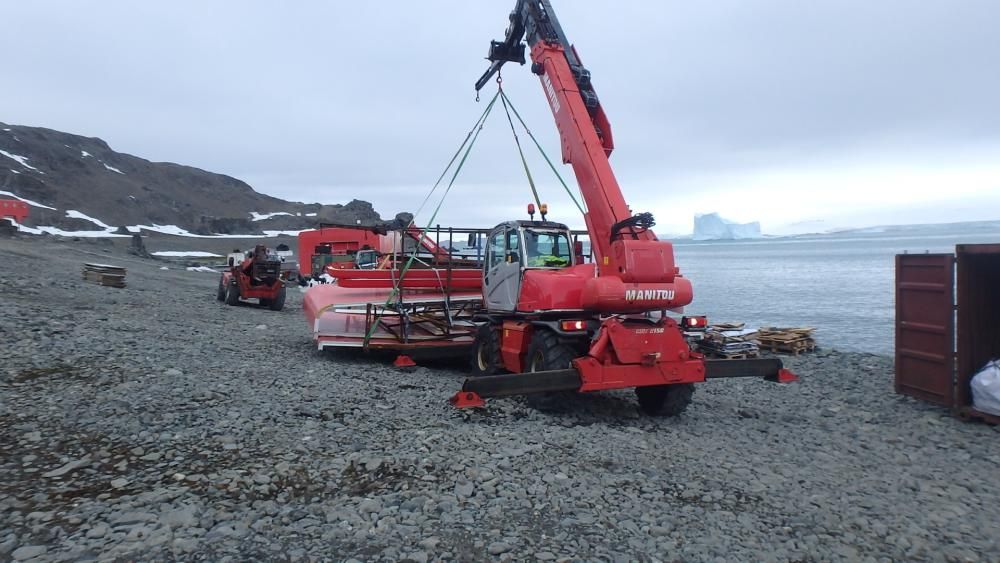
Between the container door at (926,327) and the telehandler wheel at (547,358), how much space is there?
502 cm

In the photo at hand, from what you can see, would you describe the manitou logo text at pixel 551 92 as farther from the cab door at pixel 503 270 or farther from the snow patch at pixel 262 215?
the snow patch at pixel 262 215

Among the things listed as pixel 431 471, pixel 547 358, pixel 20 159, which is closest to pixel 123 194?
pixel 20 159

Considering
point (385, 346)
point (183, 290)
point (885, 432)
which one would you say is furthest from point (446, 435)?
point (183, 290)

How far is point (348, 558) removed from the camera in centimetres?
409

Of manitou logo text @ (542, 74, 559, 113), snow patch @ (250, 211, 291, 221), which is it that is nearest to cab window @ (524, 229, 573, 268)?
manitou logo text @ (542, 74, 559, 113)

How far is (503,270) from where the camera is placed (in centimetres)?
950

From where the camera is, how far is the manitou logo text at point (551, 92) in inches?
367

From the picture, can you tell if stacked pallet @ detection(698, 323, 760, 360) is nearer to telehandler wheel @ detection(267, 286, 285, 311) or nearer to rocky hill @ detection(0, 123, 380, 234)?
telehandler wheel @ detection(267, 286, 285, 311)

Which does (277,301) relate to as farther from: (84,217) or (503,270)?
(84,217)

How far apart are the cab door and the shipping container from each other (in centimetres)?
560

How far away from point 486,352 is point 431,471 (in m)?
4.43

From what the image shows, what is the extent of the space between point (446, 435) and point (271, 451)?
5.44 ft

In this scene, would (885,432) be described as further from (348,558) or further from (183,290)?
(183,290)

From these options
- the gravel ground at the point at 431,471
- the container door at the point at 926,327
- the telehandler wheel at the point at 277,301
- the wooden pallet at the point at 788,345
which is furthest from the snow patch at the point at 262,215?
the container door at the point at 926,327
